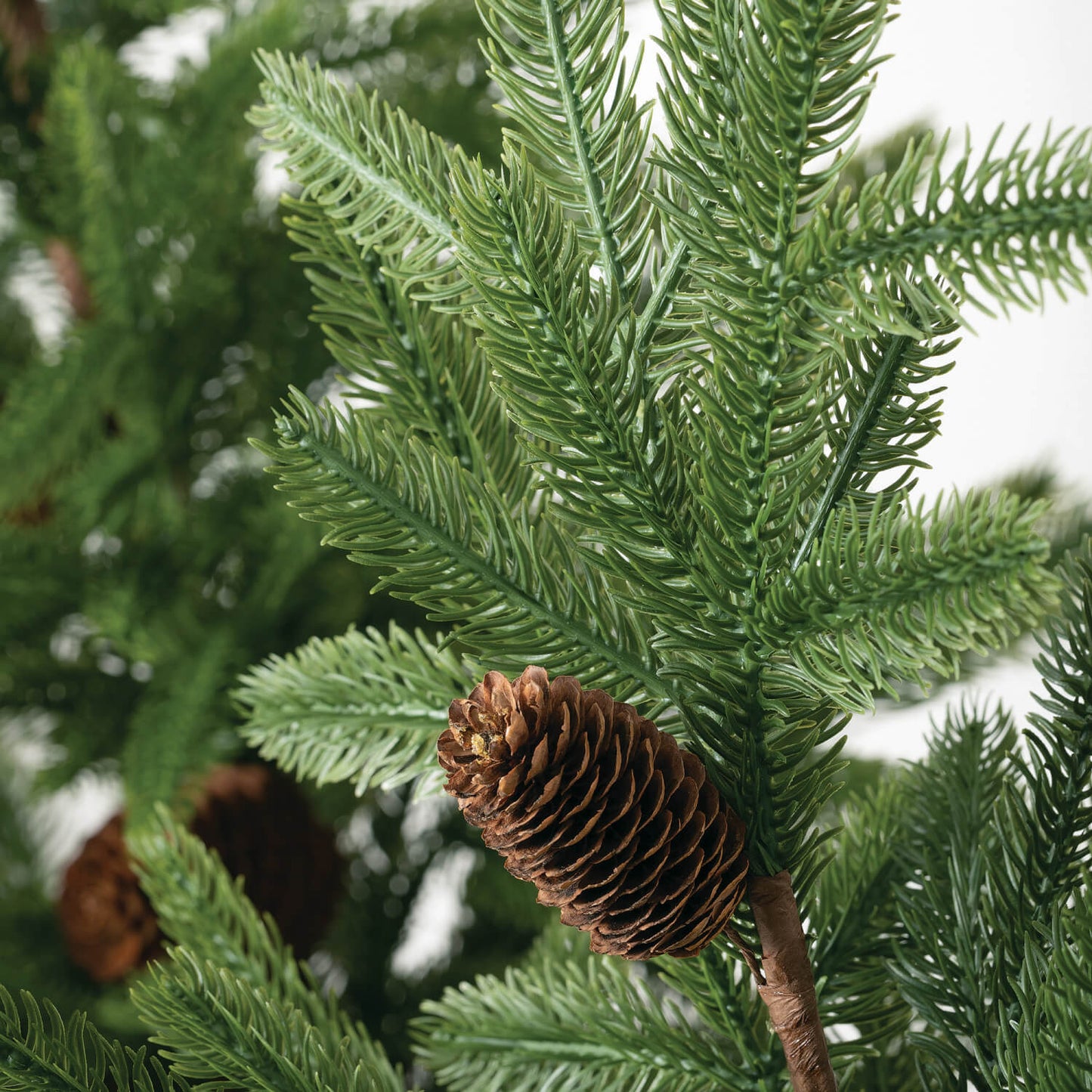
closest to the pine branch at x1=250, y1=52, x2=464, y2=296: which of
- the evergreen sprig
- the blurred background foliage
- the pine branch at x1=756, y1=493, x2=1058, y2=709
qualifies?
the evergreen sprig

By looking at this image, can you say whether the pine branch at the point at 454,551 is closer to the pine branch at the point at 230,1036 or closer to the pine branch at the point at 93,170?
the pine branch at the point at 230,1036

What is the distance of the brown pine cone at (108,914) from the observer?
1.65 ft

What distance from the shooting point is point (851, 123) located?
0.18 m

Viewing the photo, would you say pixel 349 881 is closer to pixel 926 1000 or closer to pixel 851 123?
pixel 926 1000

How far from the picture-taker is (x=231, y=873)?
502mm

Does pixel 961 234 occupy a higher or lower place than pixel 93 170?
higher

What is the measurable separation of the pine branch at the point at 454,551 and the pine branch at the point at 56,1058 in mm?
105

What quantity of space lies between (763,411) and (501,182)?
2.3 inches

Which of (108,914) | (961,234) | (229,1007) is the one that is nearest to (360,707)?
(229,1007)

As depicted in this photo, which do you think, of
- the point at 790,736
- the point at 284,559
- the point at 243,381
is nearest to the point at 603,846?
the point at 790,736

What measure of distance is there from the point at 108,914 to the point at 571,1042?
0.32 meters

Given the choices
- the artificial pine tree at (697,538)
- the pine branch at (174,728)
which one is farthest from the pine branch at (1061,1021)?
the pine branch at (174,728)

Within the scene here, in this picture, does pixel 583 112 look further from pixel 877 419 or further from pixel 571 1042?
pixel 571 1042

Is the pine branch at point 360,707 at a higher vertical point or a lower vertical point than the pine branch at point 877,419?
lower
